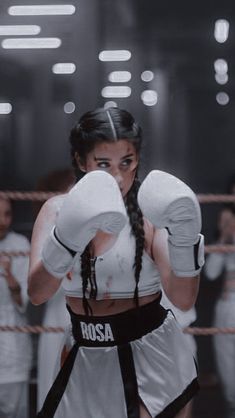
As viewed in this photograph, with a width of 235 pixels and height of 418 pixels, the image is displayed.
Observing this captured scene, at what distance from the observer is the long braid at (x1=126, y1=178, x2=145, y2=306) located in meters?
1.08

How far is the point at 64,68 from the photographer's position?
82.9 inches

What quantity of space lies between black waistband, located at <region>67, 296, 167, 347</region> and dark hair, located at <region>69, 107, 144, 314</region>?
0.02m

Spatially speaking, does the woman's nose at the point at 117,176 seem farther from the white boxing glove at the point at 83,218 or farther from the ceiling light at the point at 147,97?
the ceiling light at the point at 147,97

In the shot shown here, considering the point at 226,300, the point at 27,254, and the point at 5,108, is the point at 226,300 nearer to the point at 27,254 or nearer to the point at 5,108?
the point at 27,254

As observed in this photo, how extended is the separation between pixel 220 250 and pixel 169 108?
0.41 meters

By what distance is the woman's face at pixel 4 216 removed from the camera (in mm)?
1888

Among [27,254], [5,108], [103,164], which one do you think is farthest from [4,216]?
[103,164]

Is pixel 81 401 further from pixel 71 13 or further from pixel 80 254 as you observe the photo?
pixel 71 13

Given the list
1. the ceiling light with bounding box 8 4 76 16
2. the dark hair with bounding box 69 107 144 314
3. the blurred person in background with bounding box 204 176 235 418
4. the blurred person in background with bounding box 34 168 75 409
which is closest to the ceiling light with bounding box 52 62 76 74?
the ceiling light with bounding box 8 4 76 16

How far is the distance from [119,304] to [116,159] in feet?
0.57

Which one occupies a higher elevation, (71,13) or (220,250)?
(71,13)

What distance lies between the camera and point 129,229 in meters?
1.10

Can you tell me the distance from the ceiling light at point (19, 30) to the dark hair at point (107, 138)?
101 cm

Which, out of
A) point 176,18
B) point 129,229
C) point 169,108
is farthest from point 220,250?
point 129,229
